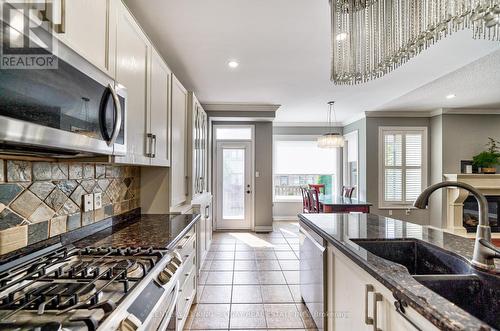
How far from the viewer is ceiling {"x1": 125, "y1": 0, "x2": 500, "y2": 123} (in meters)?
2.15

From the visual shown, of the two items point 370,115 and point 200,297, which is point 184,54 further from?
point 370,115

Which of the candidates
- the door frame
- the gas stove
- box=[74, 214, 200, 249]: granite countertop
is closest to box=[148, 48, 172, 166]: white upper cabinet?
box=[74, 214, 200, 249]: granite countertop

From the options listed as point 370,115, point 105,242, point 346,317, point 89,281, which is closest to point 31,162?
point 105,242

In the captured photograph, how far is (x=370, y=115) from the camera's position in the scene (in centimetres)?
581

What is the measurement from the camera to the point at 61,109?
909 millimetres

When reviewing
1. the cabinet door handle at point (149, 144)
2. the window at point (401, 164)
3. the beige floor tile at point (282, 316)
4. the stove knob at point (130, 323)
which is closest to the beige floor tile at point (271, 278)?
the beige floor tile at point (282, 316)

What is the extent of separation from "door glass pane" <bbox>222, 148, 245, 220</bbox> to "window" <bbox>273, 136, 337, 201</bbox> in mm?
1539

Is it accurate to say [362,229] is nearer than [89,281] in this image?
No

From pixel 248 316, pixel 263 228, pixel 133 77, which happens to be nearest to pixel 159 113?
pixel 133 77

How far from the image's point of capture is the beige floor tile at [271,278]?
3.08 meters

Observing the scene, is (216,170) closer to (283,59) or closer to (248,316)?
(283,59)

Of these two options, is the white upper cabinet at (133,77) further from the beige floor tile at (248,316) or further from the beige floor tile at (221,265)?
the beige floor tile at (221,265)

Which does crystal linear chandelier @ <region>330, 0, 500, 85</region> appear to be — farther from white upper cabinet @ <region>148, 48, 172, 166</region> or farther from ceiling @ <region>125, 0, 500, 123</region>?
white upper cabinet @ <region>148, 48, 172, 166</region>

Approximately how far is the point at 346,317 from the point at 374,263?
0.52m
